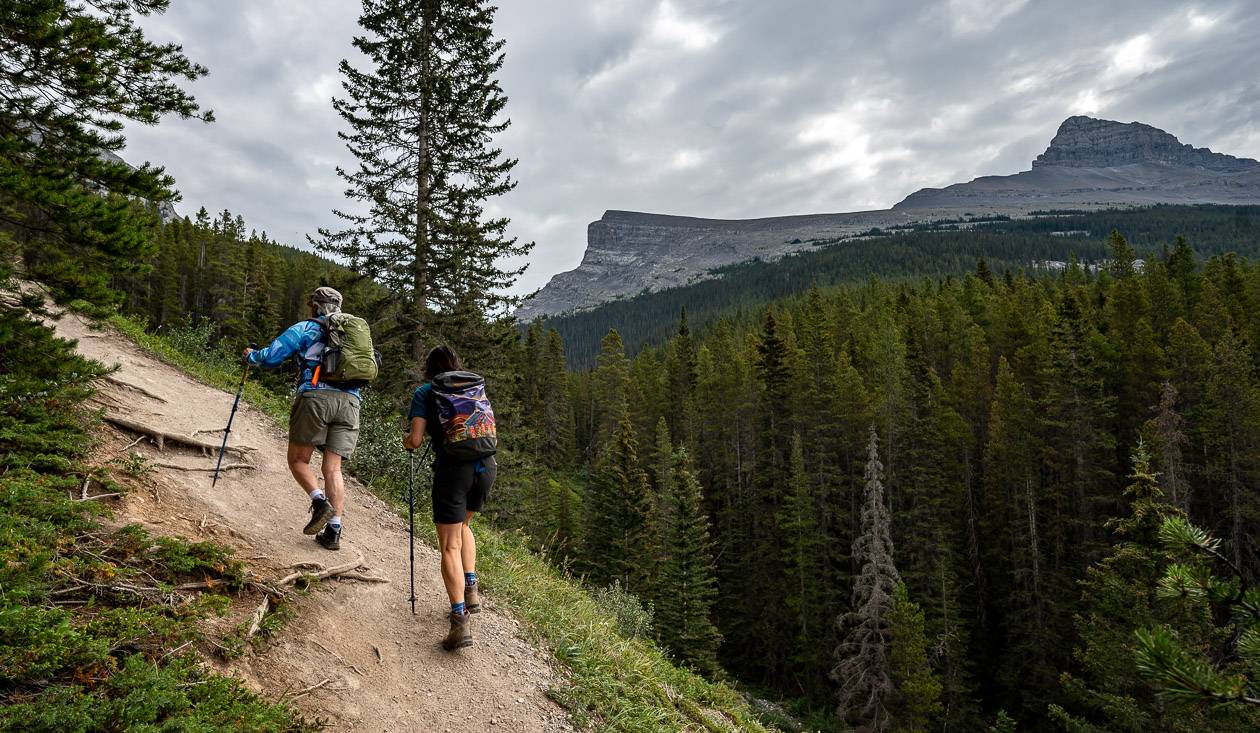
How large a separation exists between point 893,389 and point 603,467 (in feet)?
73.5

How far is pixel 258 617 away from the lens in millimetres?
4211

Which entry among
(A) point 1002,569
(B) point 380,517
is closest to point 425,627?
(B) point 380,517

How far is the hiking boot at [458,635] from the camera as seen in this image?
15.9 ft

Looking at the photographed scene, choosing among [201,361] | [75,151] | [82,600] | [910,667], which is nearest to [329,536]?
[82,600]

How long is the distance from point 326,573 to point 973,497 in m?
44.0

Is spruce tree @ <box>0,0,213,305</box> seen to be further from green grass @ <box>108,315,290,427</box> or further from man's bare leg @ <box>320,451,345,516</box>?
green grass @ <box>108,315,290,427</box>

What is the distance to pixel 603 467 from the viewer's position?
32.4 metres

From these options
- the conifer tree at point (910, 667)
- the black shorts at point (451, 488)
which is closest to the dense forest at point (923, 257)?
the conifer tree at point (910, 667)

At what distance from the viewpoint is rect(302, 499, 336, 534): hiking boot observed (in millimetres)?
5734

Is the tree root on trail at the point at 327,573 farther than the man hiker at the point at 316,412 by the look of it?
No

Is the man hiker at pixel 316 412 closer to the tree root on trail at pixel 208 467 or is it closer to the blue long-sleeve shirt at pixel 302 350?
Result: the blue long-sleeve shirt at pixel 302 350

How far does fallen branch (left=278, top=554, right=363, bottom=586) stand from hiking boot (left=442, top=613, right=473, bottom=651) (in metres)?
1.35

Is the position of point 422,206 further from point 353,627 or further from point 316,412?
point 353,627

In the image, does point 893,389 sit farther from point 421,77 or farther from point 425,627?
point 425,627
